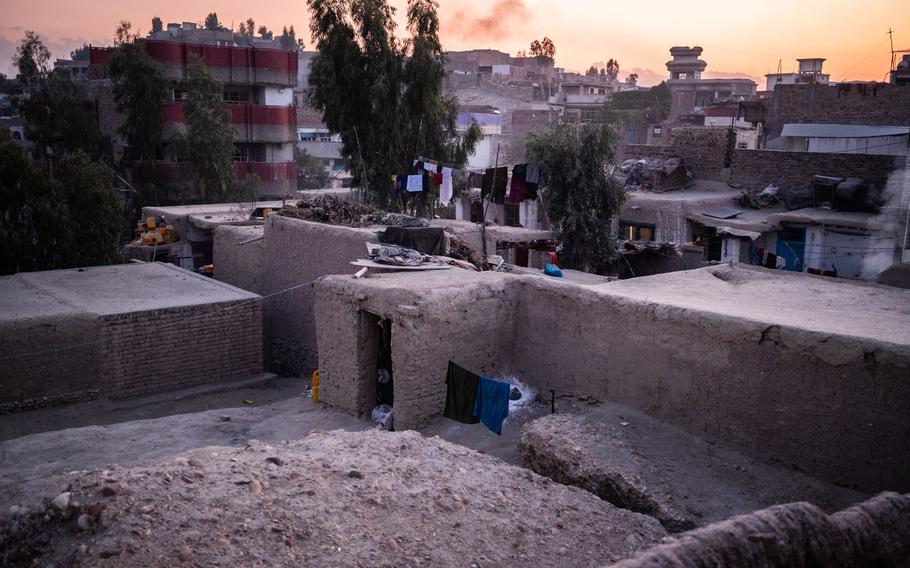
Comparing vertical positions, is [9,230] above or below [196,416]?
above

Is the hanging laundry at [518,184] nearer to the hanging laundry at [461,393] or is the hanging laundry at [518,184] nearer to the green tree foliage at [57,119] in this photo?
the hanging laundry at [461,393]

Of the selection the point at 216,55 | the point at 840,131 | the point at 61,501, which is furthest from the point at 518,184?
the point at 216,55

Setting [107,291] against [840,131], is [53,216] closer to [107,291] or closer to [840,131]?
[107,291]

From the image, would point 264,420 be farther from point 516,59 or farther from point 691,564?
point 516,59

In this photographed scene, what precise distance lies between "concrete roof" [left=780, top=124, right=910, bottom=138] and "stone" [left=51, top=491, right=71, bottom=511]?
2211cm

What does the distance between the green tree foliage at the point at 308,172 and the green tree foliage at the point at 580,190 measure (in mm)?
24568

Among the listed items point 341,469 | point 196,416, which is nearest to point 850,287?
point 341,469

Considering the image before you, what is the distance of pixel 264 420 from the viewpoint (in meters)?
10.4

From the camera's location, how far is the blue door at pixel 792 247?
17688 mm

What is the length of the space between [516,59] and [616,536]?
67320 millimetres

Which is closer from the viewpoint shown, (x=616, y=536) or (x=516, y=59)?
(x=616, y=536)

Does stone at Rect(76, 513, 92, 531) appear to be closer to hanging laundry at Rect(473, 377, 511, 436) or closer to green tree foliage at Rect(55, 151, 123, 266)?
hanging laundry at Rect(473, 377, 511, 436)

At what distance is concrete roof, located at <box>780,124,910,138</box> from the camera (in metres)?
22.0

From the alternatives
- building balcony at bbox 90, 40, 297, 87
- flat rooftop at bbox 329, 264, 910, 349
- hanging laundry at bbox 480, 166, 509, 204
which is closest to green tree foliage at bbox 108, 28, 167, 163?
building balcony at bbox 90, 40, 297, 87
